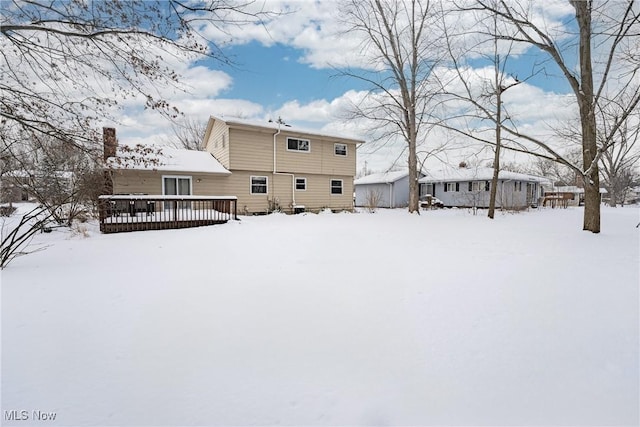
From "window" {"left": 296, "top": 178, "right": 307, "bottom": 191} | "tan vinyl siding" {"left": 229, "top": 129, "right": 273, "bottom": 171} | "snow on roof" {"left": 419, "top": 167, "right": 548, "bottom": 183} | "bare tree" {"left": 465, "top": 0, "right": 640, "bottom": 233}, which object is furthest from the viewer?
"snow on roof" {"left": 419, "top": 167, "right": 548, "bottom": 183}

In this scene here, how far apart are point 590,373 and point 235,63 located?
16.6ft

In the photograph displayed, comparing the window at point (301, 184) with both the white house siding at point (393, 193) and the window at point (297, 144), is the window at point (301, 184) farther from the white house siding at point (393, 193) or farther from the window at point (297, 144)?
the white house siding at point (393, 193)

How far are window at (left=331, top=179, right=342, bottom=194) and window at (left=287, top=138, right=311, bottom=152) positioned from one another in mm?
2652

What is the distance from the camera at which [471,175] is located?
24.7 metres

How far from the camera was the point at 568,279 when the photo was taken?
162 inches

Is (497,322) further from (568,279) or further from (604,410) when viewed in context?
(568,279)

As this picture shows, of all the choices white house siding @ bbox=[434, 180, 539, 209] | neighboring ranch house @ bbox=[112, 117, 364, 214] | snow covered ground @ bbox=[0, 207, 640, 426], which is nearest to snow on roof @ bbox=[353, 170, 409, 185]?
white house siding @ bbox=[434, 180, 539, 209]

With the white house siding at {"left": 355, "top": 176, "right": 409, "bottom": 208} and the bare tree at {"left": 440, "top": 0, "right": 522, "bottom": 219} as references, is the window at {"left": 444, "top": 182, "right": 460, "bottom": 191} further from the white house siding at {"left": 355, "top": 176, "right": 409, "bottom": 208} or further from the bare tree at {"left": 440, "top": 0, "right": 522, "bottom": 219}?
the bare tree at {"left": 440, "top": 0, "right": 522, "bottom": 219}

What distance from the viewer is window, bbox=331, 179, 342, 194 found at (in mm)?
19219

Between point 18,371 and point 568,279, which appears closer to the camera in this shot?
point 18,371

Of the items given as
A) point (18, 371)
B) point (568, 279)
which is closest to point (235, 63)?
point (18, 371)

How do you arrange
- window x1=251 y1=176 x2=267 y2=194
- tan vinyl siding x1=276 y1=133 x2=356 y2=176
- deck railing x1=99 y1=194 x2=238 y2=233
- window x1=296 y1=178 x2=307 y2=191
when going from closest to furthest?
deck railing x1=99 y1=194 x2=238 y2=233 < window x1=251 y1=176 x2=267 y2=194 < tan vinyl siding x1=276 y1=133 x2=356 y2=176 < window x1=296 y1=178 x2=307 y2=191

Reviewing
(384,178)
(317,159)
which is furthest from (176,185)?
(384,178)

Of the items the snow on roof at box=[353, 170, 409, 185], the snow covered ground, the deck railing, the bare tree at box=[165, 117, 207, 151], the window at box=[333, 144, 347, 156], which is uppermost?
the bare tree at box=[165, 117, 207, 151]
